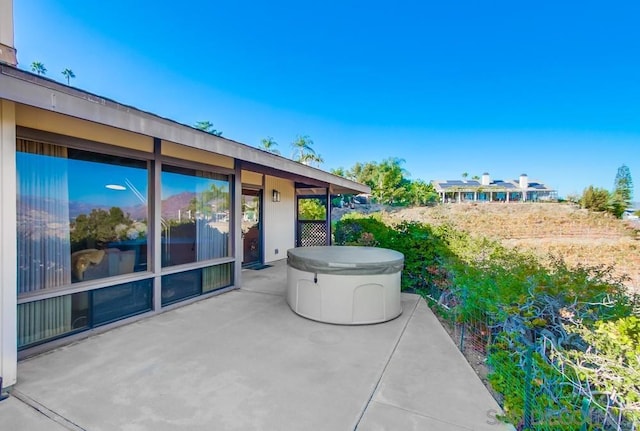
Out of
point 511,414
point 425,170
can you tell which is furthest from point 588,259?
point 425,170

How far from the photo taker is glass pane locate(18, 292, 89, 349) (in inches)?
→ 121

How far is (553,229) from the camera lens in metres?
17.7

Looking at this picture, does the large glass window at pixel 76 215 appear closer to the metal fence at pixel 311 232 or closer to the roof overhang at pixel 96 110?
the roof overhang at pixel 96 110

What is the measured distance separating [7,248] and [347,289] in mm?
3487

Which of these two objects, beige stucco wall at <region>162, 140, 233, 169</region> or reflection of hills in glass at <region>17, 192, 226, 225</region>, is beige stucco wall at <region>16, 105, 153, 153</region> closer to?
beige stucco wall at <region>162, 140, 233, 169</region>

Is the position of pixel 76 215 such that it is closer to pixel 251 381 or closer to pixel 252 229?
pixel 251 381

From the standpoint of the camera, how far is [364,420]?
2.17 m

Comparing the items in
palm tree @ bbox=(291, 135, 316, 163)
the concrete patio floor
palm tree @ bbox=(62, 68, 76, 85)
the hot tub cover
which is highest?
palm tree @ bbox=(62, 68, 76, 85)

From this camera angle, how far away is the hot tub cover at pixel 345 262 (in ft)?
13.4

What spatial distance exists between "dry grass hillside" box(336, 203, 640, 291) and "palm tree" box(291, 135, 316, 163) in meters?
A: 11.9

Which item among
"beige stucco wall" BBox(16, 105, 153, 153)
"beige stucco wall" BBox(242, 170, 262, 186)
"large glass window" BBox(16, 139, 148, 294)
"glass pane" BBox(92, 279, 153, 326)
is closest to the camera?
"beige stucco wall" BBox(16, 105, 153, 153)

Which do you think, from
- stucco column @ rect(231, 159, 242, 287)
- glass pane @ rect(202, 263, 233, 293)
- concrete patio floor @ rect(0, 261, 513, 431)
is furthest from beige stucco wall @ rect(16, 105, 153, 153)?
concrete patio floor @ rect(0, 261, 513, 431)

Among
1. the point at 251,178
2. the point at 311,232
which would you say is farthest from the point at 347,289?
the point at 311,232

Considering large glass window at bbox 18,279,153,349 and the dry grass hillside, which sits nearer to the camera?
large glass window at bbox 18,279,153,349
